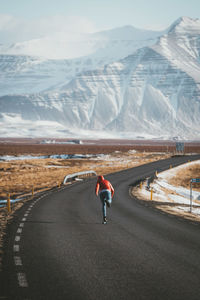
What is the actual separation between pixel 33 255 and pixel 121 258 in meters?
2.23

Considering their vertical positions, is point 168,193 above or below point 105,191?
below

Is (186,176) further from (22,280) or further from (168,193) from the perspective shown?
(22,280)

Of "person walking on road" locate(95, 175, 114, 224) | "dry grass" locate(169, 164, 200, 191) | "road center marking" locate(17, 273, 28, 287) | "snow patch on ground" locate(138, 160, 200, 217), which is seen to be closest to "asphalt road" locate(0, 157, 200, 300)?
"road center marking" locate(17, 273, 28, 287)

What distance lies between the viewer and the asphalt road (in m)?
7.92

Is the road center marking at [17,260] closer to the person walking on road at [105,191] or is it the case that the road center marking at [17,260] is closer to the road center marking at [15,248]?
the road center marking at [15,248]

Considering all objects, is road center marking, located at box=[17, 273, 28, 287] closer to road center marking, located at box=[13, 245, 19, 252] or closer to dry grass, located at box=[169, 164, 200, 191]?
road center marking, located at box=[13, 245, 19, 252]

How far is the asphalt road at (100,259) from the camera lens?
792cm

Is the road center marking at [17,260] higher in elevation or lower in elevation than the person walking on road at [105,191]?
lower

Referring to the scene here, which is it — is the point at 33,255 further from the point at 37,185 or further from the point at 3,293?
the point at 37,185

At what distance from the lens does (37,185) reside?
146 feet

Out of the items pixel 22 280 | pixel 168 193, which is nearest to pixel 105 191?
pixel 22 280

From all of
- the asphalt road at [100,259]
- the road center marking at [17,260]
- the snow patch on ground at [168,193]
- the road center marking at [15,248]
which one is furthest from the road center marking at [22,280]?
the snow patch on ground at [168,193]

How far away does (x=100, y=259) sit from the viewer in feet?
34.7

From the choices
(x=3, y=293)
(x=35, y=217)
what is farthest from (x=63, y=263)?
(x=35, y=217)
